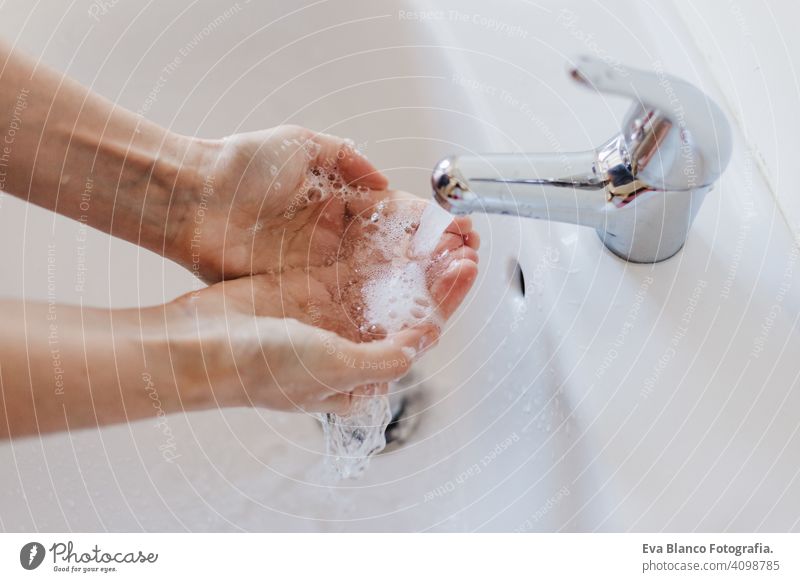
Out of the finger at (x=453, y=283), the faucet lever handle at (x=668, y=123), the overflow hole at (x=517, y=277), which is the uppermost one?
the overflow hole at (x=517, y=277)

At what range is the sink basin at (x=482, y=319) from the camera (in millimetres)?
342

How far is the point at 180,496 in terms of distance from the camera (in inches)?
18.3

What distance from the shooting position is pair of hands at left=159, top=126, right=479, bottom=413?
1.36 ft

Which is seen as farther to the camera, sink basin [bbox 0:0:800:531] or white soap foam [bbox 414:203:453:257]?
white soap foam [bbox 414:203:453:257]

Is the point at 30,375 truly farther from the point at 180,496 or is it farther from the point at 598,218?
the point at 598,218

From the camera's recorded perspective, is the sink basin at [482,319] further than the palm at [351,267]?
No

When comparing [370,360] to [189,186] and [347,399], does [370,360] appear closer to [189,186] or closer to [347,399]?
[347,399]

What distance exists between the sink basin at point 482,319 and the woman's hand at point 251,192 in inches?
2.9

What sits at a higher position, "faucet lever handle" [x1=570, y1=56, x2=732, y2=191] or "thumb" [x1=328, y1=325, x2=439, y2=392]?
"faucet lever handle" [x1=570, y1=56, x2=732, y2=191]

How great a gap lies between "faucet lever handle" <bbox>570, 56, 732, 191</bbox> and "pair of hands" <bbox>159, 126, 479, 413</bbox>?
0.15 m

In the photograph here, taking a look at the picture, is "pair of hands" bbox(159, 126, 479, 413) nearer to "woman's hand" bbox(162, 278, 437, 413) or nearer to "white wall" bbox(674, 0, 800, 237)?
"woman's hand" bbox(162, 278, 437, 413)

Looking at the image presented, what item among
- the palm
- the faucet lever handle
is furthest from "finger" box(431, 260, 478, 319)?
the faucet lever handle

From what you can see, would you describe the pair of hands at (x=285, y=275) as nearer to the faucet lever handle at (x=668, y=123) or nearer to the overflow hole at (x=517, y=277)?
the overflow hole at (x=517, y=277)

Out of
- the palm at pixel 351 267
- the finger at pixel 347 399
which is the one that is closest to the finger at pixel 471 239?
the palm at pixel 351 267
